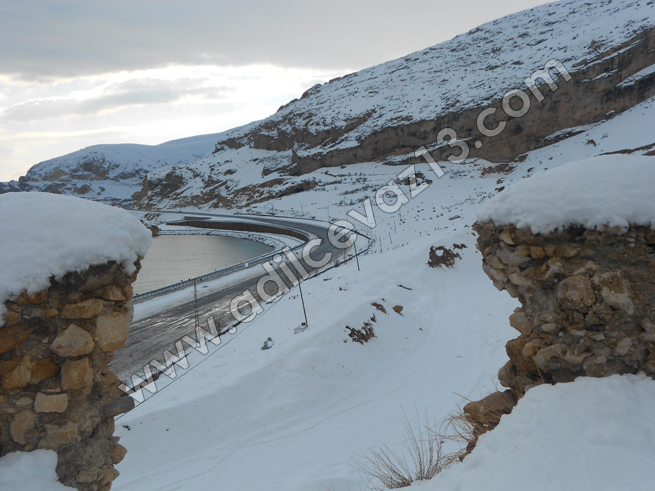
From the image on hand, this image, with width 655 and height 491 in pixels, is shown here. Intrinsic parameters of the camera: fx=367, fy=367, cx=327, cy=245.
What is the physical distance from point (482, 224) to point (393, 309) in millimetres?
9786

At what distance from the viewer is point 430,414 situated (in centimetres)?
751

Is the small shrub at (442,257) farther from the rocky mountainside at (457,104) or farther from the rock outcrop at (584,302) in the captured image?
the rocky mountainside at (457,104)

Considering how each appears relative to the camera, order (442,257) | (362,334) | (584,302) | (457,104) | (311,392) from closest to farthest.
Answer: (584,302)
(311,392)
(362,334)
(442,257)
(457,104)

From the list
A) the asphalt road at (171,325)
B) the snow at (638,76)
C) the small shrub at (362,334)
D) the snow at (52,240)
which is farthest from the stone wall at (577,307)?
the snow at (638,76)

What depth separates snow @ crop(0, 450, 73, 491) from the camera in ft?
9.16

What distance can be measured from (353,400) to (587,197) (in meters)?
7.66

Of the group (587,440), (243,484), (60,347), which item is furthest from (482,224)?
(243,484)

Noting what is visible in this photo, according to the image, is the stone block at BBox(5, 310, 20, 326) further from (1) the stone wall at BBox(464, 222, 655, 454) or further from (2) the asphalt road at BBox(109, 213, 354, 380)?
(2) the asphalt road at BBox(109, 213, 354, 380)

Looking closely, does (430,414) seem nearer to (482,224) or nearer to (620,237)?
(482,224)

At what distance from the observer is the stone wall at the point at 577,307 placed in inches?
134

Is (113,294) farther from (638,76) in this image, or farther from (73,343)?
(638,76)

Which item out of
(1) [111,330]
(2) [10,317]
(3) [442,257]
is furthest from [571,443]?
(3) [442,257]

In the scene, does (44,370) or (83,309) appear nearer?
(44,370)

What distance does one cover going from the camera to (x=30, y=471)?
2.91 metres
